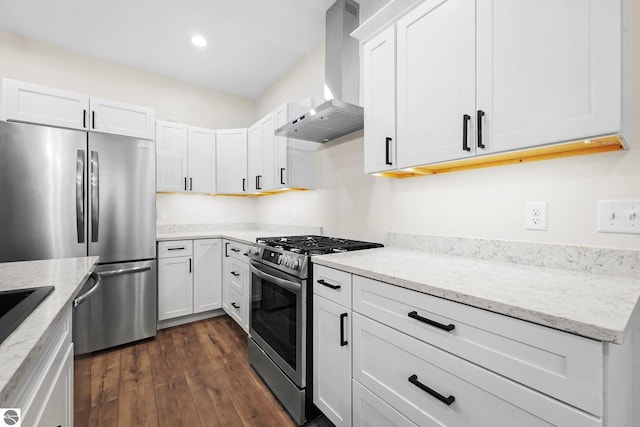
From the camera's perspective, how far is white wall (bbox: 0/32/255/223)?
2.65 metres

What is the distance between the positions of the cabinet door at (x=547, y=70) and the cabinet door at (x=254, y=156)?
226 centimetres

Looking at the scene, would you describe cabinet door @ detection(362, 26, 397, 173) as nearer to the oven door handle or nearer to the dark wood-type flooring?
the oven door handle

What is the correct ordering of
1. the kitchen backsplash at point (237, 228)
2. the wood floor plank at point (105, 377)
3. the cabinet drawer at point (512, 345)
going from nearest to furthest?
the cabinet drawer at point (512, 345) < the wood floor plank at point (105, 377) < the kitchen backsplash at point (237, 228)

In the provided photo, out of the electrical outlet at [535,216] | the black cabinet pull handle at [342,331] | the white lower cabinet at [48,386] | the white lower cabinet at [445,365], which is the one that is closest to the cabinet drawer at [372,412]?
the white lower cabinet at [445,365]

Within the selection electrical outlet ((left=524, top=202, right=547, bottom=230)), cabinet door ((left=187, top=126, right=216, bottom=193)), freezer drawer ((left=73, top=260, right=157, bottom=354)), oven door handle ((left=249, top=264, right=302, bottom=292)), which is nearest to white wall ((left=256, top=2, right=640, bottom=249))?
electrical outlet ((left=524, top=202, right=547, bottom=230))

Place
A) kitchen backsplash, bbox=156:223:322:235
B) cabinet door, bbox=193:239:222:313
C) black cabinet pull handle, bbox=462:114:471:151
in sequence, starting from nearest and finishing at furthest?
black cabinet pull handle, bbox=462:114:471:151
kitchen backsplash, bbox=156:223:322:235
cabinet door, bbox=193:239:222:313

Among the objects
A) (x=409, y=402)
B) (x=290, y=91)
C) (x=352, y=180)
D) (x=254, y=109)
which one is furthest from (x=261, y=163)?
(x=409, y=402)

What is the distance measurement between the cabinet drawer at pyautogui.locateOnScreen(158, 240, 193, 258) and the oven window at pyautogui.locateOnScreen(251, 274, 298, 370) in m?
1.18

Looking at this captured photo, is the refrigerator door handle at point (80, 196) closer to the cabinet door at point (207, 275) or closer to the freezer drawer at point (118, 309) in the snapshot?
the freezer drawer at point (118, 309)

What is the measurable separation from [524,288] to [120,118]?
322cm

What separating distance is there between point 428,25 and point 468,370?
4.94 ft

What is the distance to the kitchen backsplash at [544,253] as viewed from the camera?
3.47 ft

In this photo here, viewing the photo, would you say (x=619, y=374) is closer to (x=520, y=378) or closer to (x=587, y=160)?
(x=520, y=378)

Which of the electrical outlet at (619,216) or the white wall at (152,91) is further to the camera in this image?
the white wall at (152,91)
